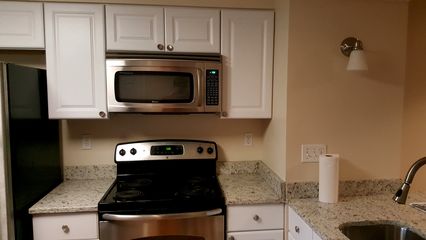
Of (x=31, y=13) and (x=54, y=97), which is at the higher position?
(x=31, y=13)

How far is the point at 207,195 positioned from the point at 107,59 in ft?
3.54

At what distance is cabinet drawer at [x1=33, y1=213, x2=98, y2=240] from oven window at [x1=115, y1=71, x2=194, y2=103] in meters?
0.75

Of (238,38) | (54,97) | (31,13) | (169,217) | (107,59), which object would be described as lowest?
(169,217)

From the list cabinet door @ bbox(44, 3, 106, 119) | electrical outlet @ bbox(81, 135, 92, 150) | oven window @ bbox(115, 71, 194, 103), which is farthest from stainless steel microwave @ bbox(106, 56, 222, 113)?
electrical outlet @ bbox(81, 135, 92, 150)

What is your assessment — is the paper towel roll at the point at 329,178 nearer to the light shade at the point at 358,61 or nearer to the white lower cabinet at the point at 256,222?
the white lower cabinet at the point at 256,222

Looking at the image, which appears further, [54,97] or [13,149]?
[54,97]

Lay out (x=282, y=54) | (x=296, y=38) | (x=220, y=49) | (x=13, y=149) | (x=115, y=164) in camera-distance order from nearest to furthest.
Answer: (x=13, y=149)
(x=296, y=38)
(x=282, y=54)
(x=220, y=49)
(x=115, y=164)

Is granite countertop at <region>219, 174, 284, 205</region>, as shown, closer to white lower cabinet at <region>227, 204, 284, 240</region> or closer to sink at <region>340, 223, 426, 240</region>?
white lower cabinet at <region>227, 204, 284, 240</region>

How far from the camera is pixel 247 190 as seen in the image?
1958 millimetres

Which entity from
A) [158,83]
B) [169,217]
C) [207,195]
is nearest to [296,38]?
[158,83]

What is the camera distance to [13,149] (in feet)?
5.25

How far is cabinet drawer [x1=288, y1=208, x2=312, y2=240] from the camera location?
4.97 feet

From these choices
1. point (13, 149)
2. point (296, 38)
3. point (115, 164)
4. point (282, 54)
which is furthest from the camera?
point (115, 164)

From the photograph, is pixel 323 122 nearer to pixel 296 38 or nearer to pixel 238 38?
pixel 296 38
